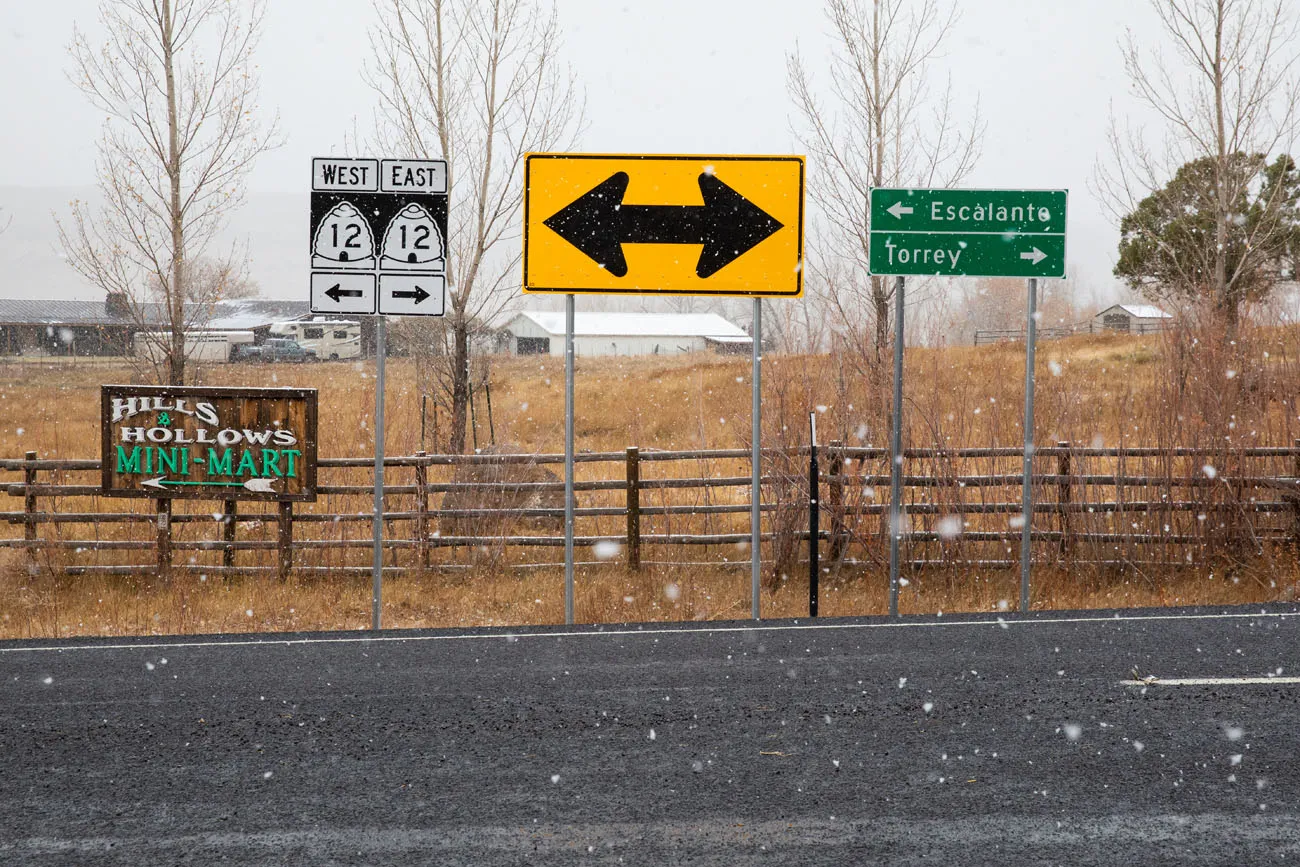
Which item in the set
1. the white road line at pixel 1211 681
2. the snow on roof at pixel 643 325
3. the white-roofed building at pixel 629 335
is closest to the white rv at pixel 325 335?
the white-roofed building at pixel 629 335

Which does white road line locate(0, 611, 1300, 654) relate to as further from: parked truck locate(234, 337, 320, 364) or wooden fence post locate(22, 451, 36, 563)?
parked truck locate(234, 337, 320, 364)

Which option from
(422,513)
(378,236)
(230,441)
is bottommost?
(422,513)

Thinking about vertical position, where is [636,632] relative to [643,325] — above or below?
below

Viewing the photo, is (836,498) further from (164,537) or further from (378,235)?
(164,537)

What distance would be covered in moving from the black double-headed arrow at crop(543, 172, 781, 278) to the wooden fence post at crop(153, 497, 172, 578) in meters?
6.20

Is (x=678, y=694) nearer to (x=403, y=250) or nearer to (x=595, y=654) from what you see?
(x=595, y=654)

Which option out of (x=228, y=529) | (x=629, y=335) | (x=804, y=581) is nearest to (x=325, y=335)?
(x=629, y=335)

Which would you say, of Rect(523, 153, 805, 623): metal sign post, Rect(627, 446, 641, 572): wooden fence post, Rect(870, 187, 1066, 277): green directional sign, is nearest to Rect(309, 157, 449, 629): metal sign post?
Rect(523, 153, 805, 623): metal sign post

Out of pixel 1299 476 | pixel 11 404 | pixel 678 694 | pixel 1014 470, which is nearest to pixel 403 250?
pixel 678 694

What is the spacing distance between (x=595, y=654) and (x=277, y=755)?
257 centimetres

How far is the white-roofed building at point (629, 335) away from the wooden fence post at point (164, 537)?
175 ft

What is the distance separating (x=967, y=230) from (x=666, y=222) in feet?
8.02

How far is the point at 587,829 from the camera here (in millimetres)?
4312

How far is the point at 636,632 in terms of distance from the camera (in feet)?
27.1
